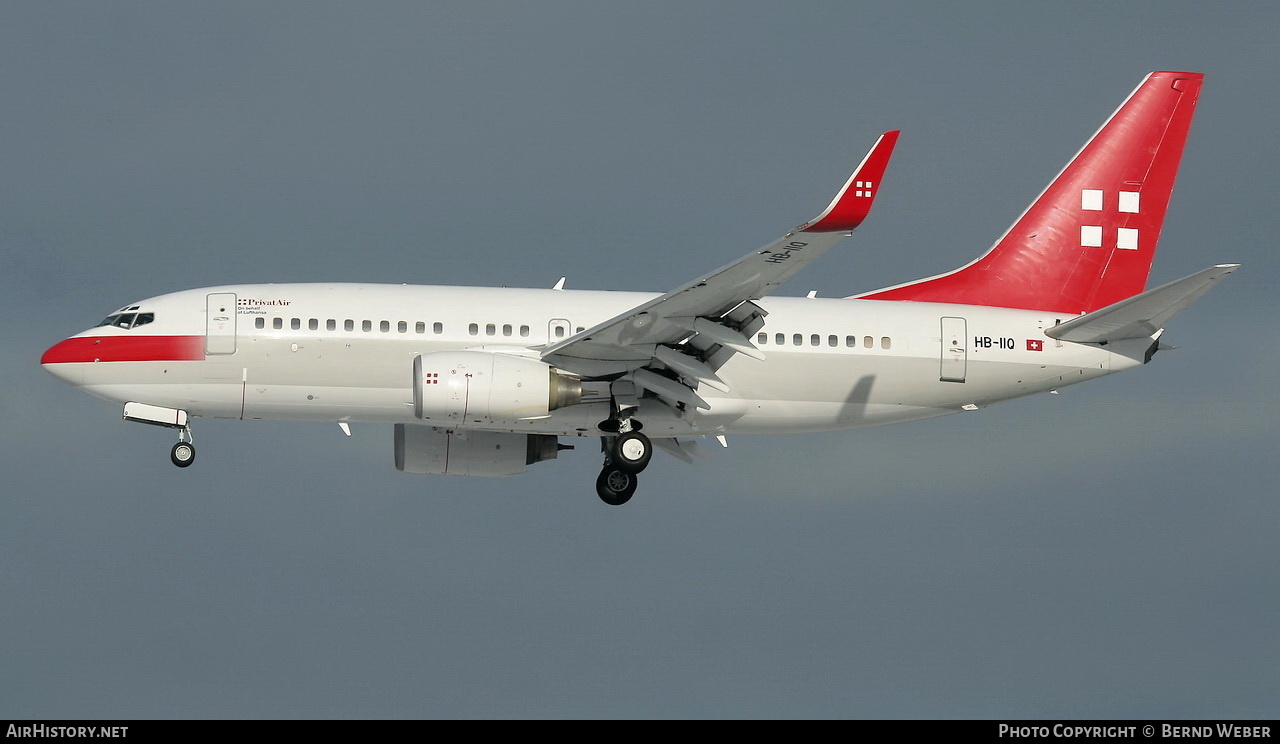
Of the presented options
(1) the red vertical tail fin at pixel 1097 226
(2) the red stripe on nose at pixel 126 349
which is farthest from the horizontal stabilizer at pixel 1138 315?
(2) the red stripe on nose at pixel 126 349

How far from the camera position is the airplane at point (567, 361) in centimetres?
3591

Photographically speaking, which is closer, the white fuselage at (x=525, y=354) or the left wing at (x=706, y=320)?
the left wing at (x=706, y=320)

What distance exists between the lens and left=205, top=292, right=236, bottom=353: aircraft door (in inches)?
1460

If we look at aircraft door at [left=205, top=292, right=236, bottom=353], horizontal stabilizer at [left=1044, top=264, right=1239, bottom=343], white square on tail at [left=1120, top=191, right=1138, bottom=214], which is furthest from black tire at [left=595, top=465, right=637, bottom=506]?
white square on tail at [left=1120, top=191, right=1138, bottom=214]

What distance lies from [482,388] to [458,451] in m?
4.74

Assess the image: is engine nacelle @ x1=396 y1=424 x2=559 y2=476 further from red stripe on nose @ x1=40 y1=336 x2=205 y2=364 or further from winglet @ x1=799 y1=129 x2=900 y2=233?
winglet @ x1=799 y1=129 x2=900 y2=233

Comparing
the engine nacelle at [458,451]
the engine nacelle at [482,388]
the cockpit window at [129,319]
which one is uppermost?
the cockpit window at [129,319]

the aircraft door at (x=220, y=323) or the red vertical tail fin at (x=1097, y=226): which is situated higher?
the red vertical tail fin at (x=1097, y=226)

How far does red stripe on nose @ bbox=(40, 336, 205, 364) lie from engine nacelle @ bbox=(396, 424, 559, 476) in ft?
17.8

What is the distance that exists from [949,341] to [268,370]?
15538 mm

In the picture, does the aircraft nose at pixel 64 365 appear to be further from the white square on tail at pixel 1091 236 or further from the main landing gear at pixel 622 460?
the white square on tail at pixel 1091 236

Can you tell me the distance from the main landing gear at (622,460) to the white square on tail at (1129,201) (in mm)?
13846

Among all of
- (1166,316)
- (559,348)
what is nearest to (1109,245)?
(1166,316)

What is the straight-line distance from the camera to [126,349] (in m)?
37.5
